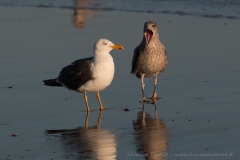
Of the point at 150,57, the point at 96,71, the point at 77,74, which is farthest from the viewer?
the point at 150,57

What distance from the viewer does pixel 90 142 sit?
7.12 m

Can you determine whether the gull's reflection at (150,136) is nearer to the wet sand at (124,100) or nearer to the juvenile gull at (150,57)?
the wet sand at (124,100)

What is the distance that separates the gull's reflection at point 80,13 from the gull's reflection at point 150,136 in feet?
25.9

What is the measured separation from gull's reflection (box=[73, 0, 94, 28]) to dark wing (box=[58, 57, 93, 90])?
688 cm

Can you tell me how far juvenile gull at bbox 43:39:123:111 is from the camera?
8.41m

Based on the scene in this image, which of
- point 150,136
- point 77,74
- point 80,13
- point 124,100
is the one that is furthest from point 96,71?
point 80,13

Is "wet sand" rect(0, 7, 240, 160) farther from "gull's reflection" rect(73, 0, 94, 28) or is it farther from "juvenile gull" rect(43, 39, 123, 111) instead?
"gull's reflection" rect(73, 0, 94, 28)

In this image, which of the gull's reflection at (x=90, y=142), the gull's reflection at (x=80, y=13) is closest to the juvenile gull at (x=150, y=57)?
the gull's reflection at (x=90, y=142)

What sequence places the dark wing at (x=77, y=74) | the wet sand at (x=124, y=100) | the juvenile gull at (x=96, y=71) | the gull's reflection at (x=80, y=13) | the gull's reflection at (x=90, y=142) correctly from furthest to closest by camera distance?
the gull's reflection at (x=80, y=13), the dark wing at (x=77, y=74), the juvenile gull at (x=96, y=71), the wet sand at (x=124, y=100), the gull's reflection at (x=90, y=142)

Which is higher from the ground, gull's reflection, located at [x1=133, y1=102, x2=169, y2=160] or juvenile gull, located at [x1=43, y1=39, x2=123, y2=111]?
juvenile gull, located at [x1=43, y1=39, x2=123, y2=111]

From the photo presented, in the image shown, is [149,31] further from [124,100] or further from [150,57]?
[124,100]

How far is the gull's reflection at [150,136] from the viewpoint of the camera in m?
6.65

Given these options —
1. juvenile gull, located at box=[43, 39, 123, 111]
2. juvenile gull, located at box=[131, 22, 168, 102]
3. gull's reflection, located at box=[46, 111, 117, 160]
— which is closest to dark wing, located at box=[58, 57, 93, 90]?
juvenile gull, located at box=[43, 39, 123, 111]

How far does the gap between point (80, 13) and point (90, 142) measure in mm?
11575
